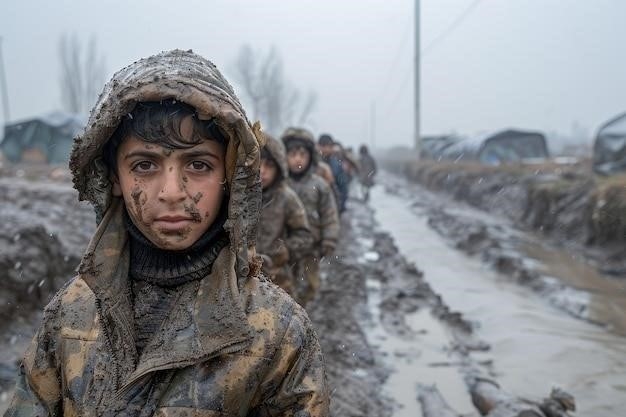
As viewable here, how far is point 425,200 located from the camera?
25.5 metres

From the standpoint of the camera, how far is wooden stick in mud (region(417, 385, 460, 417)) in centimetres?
454

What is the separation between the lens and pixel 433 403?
471 centimetres

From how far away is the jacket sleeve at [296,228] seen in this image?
15.8 feet

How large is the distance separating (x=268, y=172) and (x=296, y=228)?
1.79ft

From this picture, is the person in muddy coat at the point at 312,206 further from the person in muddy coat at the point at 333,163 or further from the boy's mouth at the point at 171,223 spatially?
the boy's mouth at the point at 171,223

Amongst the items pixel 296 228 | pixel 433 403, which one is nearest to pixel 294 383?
pixel 296 228

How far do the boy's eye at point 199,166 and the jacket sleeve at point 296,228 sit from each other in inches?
126

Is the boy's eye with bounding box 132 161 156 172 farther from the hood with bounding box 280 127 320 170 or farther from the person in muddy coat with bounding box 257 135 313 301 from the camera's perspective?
the hood with bounding box 280 127 320 170

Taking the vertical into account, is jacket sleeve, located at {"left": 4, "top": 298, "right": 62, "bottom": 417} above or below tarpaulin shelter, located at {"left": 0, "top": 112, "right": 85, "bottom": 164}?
below

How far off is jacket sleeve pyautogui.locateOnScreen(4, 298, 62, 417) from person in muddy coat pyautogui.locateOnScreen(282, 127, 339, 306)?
4.25m

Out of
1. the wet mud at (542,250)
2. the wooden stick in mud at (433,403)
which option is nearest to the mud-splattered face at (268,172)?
the wooden stick in mud at (433,403)

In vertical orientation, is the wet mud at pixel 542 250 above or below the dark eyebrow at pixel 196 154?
below

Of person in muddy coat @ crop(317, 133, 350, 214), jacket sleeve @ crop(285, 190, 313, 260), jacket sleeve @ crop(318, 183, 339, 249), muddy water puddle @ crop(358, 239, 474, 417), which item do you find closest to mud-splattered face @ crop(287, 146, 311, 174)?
jacket sleeve @ crop(318, 183, 339, 249)

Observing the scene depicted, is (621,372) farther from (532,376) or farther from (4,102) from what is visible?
(4,102)
